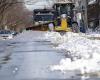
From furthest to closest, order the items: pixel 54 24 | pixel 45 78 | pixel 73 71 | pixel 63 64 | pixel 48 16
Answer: pixel 48 16 → pixel 54 24 → pixel 63 64 → pixel 73 71 → pixel 45 78

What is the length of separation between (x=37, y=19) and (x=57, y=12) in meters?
13.0

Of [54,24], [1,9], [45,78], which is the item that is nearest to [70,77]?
[45,78]

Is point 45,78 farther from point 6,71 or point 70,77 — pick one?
point 6,71

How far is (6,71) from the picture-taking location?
15727 millimetres

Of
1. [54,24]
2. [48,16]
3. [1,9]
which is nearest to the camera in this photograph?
[54,24]

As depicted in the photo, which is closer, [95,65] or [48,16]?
[95,65]

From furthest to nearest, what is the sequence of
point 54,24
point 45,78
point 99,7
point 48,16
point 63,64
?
point 99,7
point 48,16
point 54,24
point 63,64
point 45,78

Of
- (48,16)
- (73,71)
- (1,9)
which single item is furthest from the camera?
(1,9)

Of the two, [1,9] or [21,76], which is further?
[1,9]

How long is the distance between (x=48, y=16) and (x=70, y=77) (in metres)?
63.5

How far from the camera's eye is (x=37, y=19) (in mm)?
77312

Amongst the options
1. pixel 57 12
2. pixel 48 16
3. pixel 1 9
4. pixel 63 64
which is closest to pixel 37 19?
pixel 48 16

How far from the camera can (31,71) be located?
15.6 metres

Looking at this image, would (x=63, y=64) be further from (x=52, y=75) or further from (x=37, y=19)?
(x=37, y=19)
